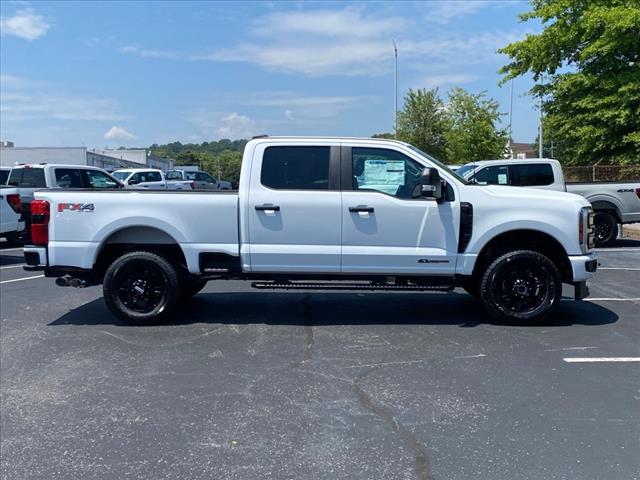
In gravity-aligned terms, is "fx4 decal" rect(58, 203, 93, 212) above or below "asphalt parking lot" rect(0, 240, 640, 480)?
above

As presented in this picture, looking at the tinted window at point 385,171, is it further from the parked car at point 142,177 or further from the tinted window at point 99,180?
the parked car at point 142,177

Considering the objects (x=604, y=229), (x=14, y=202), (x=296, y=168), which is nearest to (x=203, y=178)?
(x=14, y=202)

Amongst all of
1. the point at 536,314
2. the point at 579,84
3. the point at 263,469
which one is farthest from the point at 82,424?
the point at 579,84

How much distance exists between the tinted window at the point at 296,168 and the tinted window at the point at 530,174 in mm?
7923

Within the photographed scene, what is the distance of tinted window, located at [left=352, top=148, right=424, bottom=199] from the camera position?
669cm

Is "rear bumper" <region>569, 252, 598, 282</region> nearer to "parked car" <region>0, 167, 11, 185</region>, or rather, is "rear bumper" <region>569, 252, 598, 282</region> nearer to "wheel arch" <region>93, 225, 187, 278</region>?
"wheel arch" <region>93, 225, 187, 278</region>

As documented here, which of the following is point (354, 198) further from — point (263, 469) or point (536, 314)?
point (263, 469)

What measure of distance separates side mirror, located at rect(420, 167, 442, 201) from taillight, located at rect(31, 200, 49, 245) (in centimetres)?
420

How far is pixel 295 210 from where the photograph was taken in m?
6.62

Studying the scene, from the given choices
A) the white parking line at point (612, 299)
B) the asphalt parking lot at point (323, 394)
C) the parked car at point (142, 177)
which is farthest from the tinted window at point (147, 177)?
the white parking line at point (612, 299)

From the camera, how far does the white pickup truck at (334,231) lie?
658 centimetres

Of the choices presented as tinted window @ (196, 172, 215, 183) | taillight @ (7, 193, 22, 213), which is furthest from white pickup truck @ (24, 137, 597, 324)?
tinted window @ (196, 172, 215, 183)

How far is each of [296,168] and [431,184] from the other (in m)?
1.51

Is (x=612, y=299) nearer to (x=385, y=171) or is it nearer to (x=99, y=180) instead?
(x=385, y=171)
